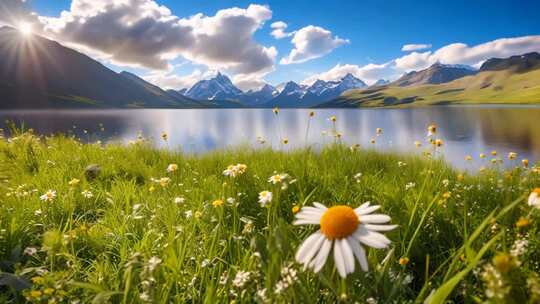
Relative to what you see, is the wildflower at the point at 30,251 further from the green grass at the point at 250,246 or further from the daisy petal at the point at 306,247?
the daisy petal at the point at 306,247

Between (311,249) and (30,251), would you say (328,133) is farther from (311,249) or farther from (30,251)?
(311,249)

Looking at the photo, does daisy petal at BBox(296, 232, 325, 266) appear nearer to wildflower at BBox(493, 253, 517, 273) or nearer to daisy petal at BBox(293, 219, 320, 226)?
daisy petal at BBox(293, 219, 320, 226)

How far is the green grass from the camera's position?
1497 mm

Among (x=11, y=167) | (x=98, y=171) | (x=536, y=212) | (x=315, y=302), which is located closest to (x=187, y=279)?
(x=315, y=302)

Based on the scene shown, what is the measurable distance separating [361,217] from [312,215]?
0.67 feet

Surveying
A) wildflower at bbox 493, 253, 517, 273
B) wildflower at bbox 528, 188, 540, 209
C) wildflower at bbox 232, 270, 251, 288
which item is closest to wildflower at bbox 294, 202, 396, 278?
wildflower at bbox 493, 253, 517, 273

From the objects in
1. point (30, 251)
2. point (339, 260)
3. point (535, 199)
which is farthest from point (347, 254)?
point (30, 251)

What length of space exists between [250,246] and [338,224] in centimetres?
83

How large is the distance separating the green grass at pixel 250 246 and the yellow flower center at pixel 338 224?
0.68ft

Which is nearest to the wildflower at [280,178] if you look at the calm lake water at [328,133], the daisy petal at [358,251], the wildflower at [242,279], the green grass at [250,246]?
the green grass at [250,246]

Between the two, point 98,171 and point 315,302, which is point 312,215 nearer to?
point 315,302

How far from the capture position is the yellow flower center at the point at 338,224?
1.17 m

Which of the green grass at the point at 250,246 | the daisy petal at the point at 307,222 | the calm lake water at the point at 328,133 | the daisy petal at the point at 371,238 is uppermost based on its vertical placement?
the daisy petal at the point at 307,222

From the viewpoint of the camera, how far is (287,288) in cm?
148
